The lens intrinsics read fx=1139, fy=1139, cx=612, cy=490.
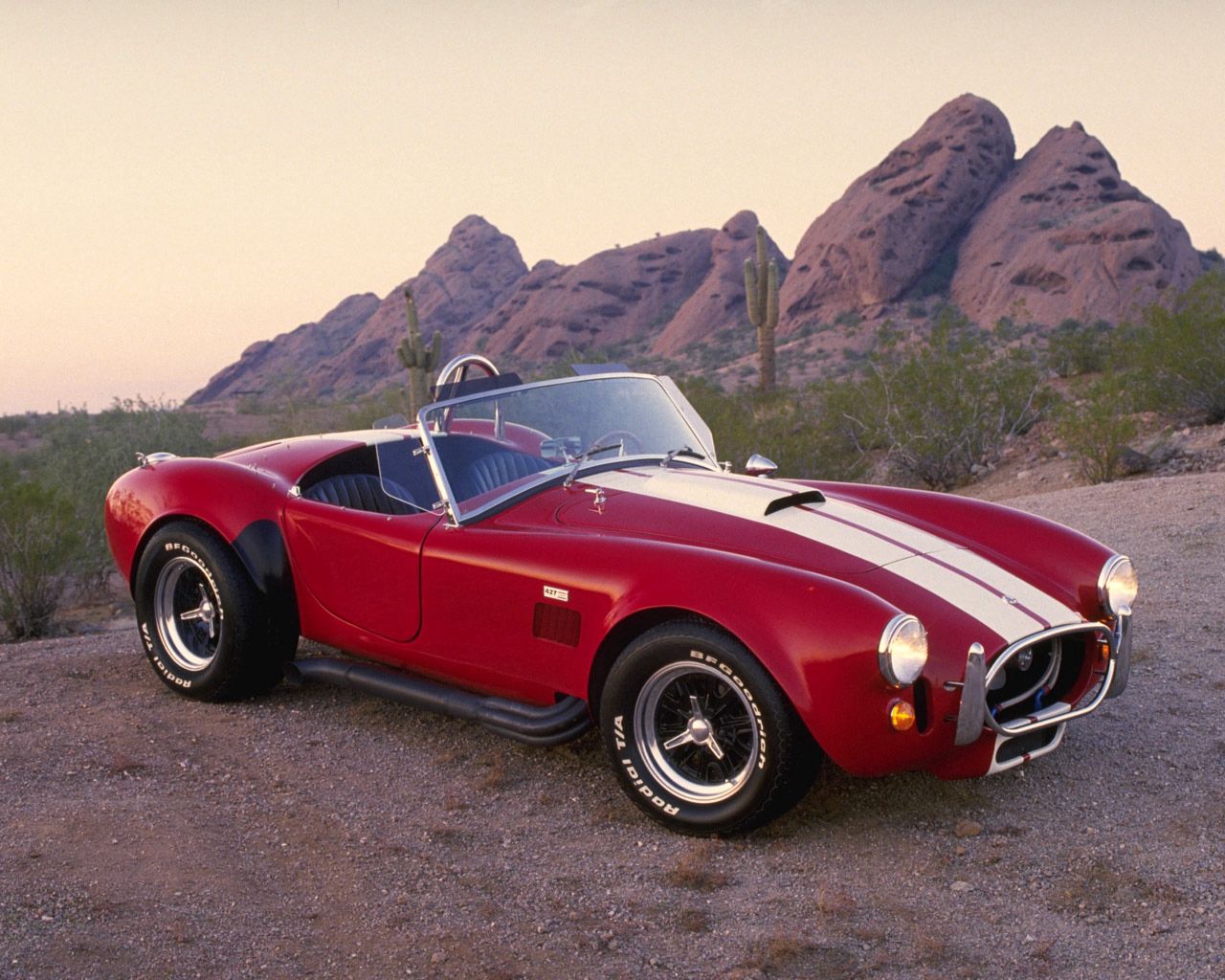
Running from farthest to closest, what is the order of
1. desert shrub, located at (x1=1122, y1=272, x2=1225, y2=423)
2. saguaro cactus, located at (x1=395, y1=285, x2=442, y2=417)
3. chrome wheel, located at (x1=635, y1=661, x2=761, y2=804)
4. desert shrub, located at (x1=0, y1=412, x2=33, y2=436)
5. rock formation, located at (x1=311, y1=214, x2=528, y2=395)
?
rock formation, located at (x1=311, y1=214, x2=528, y2=395) → desert shrub, located at (x1=0, y1=412, x2=33, y2=436) → saguaro cactus, located at (x1=395, y1=285, x2=442, y2=417) → desert shrub, located at (x1=1122, y1=272, x2=1225, y2=423) → chrome wheel, located at (x1=635, y1=661, x2=761, y2=804)

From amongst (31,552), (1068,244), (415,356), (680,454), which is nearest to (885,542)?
(680,454)

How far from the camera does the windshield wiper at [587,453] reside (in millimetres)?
4660

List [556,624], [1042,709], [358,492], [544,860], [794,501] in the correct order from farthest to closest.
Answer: [358,492], [794,501], [556,624], [1042,709], [544,860]

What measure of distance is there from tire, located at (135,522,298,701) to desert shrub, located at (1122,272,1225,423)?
13121 mm

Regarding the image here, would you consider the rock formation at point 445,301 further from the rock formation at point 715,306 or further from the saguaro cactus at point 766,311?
the saguaro cactus at point 766,311

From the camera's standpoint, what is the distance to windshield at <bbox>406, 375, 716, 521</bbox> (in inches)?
184

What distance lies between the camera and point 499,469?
4.78 m

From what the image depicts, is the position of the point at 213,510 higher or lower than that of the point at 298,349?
lower

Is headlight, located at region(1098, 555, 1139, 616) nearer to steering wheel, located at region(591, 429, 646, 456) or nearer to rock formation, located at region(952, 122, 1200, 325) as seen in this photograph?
steering wheel, located at region(591, 429, 646, 456)

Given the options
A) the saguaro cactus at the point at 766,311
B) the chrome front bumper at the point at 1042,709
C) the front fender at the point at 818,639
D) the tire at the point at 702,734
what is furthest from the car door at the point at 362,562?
the saguaro cactus at the point at 766,311

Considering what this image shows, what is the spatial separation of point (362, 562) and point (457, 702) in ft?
2.48

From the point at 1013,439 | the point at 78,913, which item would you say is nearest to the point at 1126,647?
the point at 78,913

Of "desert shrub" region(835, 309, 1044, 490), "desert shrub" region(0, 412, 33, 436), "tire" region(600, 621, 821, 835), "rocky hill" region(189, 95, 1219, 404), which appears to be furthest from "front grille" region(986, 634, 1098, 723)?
"desert shrub" region(0, 412, 33, 436)

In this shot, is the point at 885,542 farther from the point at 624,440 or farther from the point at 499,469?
the point at 499,469
